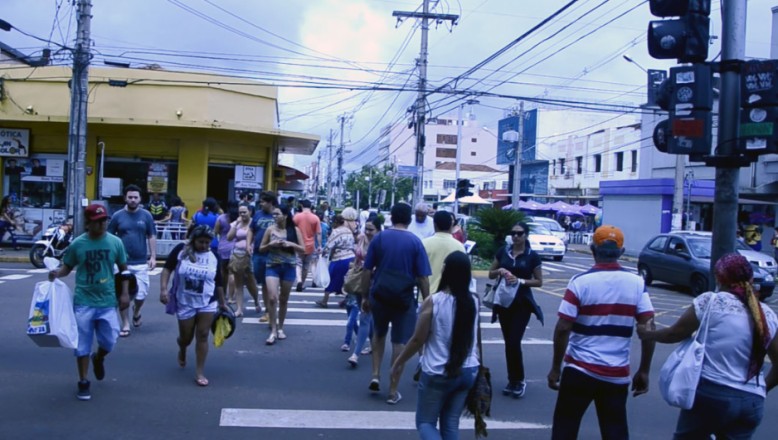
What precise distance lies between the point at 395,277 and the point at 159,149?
19.8m

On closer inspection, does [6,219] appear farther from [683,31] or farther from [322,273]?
[683,31]

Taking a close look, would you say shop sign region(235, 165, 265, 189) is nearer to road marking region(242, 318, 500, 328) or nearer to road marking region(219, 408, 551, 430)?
road marking region(242, 318, 500, 328)

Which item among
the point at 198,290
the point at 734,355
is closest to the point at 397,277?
the point at 198,290

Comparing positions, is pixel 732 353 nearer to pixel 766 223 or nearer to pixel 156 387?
pixel 156 387

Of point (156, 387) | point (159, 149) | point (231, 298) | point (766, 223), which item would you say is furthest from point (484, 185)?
point (156, 387)

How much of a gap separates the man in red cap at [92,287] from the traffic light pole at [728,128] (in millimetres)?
5173

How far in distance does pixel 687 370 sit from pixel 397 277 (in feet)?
10.5

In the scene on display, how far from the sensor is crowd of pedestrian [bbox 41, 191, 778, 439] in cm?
432

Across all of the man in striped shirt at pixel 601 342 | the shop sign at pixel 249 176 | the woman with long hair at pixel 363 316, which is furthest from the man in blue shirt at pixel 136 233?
the shop sign at pixel 249 176

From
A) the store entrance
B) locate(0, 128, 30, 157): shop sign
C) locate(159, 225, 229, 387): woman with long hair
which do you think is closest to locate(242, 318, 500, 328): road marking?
locate(159, 225, 229, 387): woman with long hair

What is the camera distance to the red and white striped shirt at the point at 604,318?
4.64 metres

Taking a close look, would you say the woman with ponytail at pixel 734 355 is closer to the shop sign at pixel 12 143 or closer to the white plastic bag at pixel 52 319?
the white plastic bag at pixel 52 319

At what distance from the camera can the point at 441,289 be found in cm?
489

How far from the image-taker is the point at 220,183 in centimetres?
2864
